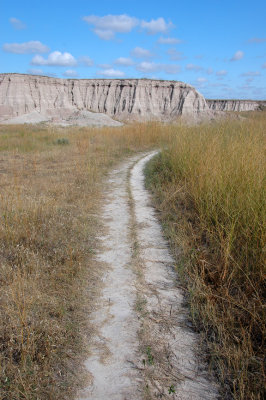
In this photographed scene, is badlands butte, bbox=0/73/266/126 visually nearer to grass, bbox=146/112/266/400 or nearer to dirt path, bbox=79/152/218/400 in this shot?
grass, bbox=146/112/266/400

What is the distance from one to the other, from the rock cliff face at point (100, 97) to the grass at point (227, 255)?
126 feet

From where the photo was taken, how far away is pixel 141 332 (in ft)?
7.74

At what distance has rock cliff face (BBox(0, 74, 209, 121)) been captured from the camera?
135ft

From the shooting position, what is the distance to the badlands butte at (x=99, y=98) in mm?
40938

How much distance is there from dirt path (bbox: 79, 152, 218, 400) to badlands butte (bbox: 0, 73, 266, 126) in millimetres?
37182

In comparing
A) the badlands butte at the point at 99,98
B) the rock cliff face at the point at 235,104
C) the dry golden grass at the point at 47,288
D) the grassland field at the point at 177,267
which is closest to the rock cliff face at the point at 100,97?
the badlands butte at the point at 99,98

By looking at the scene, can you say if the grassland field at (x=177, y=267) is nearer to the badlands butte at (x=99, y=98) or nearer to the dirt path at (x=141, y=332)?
A: the dirt path at (x=141, y=332)

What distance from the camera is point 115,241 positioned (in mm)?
4039

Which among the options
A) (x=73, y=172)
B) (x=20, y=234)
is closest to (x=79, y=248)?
(x=20, y=234)

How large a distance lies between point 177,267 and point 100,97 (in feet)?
159

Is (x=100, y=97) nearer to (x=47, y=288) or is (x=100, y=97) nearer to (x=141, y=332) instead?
(x=47, y=288)

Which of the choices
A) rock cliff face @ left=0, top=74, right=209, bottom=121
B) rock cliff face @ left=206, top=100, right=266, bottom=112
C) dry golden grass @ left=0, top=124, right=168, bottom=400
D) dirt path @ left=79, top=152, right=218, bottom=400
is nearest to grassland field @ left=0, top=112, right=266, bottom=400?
dry golden grass @ left=0, top=124, right=168, bottom=400

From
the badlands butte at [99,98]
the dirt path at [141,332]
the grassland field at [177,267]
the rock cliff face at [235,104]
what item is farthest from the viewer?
the rock cliff face at [235,104]

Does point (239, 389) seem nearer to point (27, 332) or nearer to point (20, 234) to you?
point (27, 332)
